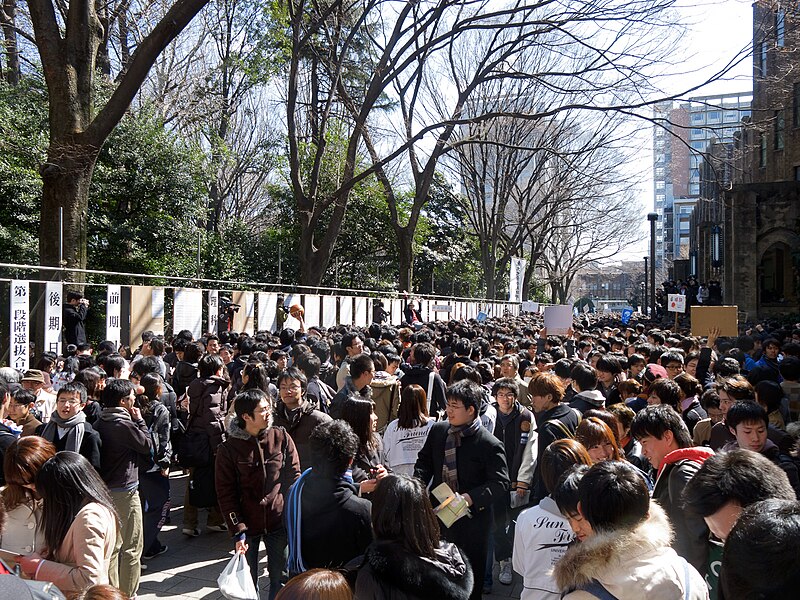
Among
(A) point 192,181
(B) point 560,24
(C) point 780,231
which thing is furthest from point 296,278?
(C) point 780,231

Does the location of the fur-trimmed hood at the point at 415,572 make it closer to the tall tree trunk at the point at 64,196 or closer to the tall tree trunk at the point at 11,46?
the tall tree trunk at the point at 64,196

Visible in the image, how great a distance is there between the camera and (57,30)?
36.3 feet

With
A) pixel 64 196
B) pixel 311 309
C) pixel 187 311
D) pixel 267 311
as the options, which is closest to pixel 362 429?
pixel 64 196

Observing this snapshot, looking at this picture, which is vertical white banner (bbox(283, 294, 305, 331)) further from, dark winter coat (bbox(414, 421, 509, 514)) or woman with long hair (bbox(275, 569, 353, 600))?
woman with long hair (bbox(275, 569, 353, 600))

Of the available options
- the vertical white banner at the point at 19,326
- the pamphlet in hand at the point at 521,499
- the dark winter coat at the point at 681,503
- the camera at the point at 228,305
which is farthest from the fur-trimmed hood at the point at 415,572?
the camera at the point at 228,305

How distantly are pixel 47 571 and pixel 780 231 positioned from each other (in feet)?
99.3

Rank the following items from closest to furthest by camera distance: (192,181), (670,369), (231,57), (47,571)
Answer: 1. (47,571)
2. (670,369)
3. (192,181)
4. (231,57)

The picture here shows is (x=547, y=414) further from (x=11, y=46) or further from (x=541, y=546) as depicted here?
(x=11, y=46)

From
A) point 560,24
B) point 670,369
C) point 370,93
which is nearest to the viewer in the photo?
point 670,369

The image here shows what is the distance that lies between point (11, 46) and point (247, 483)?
20632 millimetres

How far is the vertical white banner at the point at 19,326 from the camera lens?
9.15 meters

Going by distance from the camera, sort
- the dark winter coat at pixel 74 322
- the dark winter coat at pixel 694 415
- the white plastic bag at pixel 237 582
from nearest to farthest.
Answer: the white plastic bag at pixel 237 582, the dark winter coat at pixel 694 415, the dark winter coat at pixel 74 322

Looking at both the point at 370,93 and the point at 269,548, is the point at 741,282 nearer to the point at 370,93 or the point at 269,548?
the point at 370,93

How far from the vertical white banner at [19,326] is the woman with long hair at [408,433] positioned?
6456 mm
